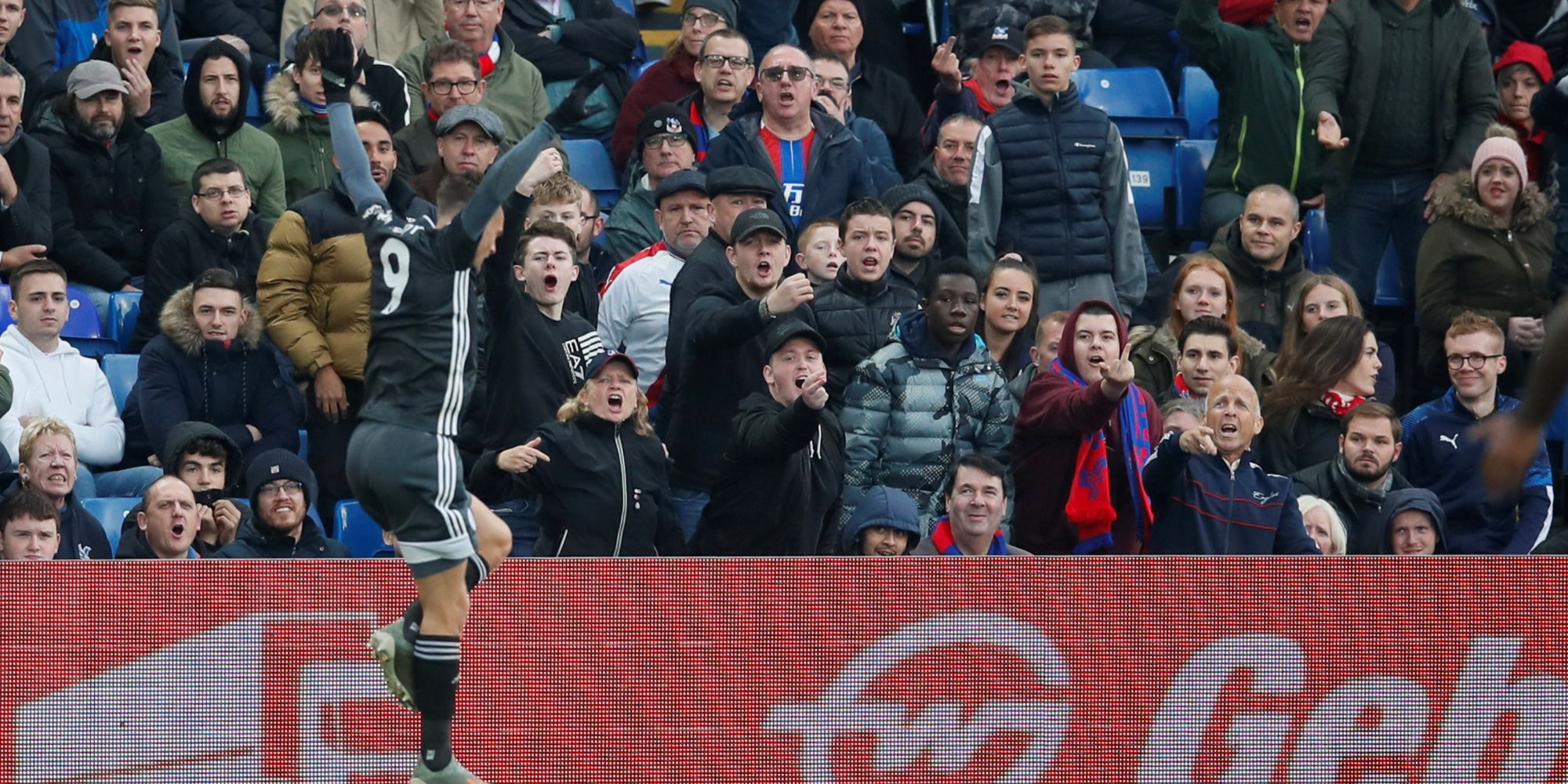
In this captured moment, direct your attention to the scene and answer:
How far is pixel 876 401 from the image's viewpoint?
31.9 ft

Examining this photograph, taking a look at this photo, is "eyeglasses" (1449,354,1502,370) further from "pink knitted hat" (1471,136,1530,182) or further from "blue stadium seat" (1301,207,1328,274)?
"blue stadium seat" (1301,207,1328,274)

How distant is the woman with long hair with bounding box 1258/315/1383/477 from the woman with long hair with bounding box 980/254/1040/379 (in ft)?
3.85

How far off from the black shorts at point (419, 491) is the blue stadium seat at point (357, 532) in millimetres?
2901

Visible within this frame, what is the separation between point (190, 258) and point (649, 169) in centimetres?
241

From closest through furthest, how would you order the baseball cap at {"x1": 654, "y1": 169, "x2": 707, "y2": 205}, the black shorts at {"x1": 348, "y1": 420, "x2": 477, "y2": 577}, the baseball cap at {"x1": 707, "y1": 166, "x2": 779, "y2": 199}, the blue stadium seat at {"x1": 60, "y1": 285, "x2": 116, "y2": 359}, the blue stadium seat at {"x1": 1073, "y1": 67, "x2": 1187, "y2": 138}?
the black shorts at {"x1": 348, "y1": 420, "x2": 477, "y2": 577} → the baseball cap at {"x1": 707, "y1": 166, "x2": 779, "y2": 199} → the baseball cap at {"x1": 654, "y1": 169, "x2": 707, "y2": 205} → the blue stadium seat at {"x1": 60, "y1": 285, "x2": 116, "y2": 359} → the blue stadium seat at {"x1": 1073, "y1": 67, "x2": 1187, "y2": 138}

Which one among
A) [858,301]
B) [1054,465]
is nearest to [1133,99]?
[858,301]

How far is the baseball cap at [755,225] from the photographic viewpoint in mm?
10070

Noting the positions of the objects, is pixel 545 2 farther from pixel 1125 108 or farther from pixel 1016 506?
pixel 1016 506

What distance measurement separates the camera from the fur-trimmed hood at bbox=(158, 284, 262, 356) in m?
10.7

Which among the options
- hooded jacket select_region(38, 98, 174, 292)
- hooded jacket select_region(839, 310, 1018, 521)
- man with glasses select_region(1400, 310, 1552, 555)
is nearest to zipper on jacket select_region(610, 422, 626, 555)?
hooded jacket select_region(839, 310, 1018, 521)

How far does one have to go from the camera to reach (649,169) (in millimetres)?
11914

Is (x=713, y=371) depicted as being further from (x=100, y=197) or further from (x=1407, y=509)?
(x=100, y=197)

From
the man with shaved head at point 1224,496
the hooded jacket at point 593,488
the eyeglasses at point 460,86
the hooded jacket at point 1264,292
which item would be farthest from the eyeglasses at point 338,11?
the man with shaved head at point 1224,496

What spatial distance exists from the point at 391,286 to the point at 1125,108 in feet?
23.3
